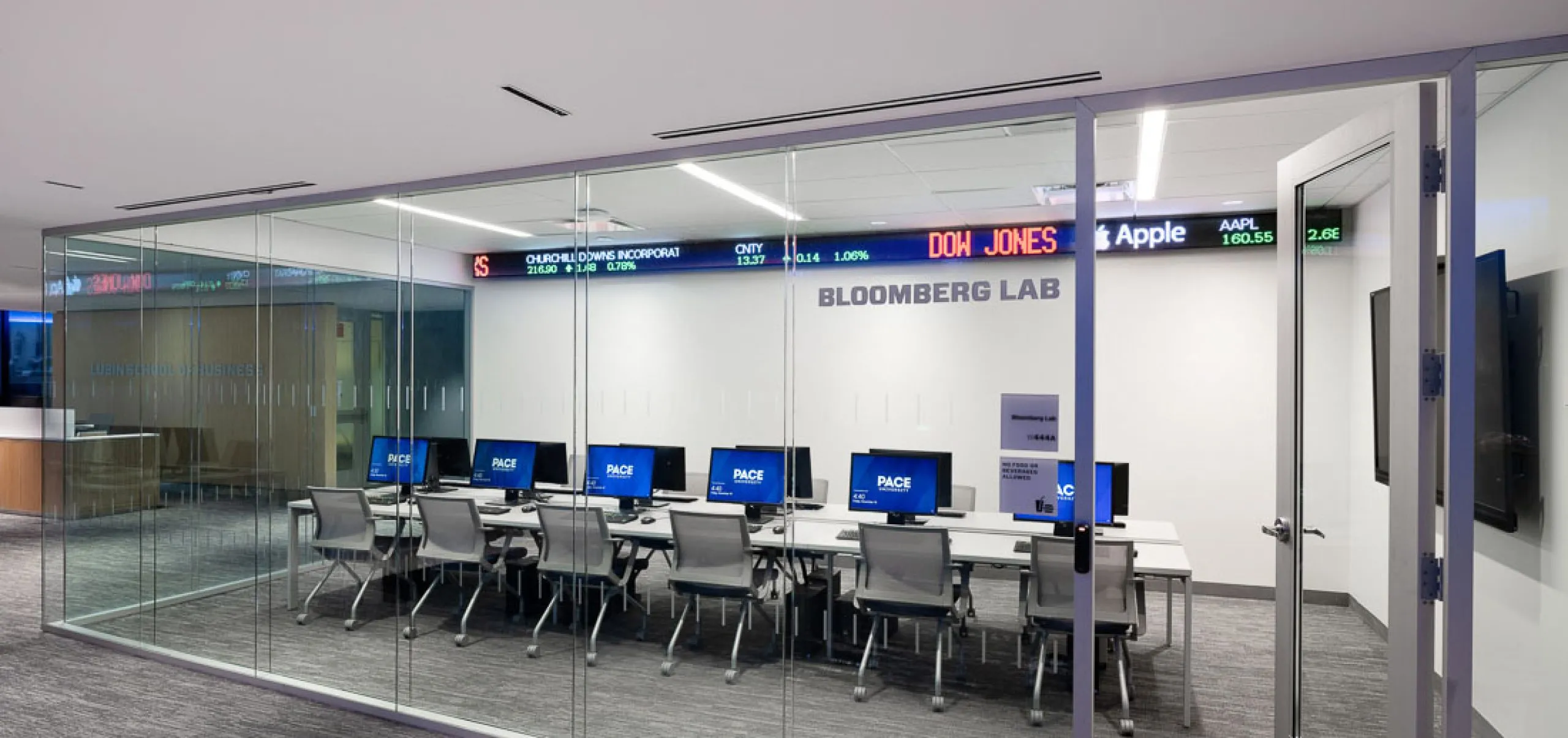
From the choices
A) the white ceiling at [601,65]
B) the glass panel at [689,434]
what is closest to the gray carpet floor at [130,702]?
the glass panel at [689,434]

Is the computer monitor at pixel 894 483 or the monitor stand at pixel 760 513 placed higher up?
the computer monitor at pixel 894 483

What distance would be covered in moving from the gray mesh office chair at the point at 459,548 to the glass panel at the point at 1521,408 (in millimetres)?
4001

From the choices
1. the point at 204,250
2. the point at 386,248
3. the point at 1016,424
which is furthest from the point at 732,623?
the point at 204,250

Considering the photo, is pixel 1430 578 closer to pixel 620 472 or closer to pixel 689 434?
pixel 689 434

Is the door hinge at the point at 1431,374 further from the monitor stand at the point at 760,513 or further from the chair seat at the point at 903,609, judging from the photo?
the monitor stand at the point at 760,513

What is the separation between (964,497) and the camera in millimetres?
3168

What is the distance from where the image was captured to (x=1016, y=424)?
10.2 feet

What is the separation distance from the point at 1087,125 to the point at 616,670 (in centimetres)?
308

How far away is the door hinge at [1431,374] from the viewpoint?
2.52 metres

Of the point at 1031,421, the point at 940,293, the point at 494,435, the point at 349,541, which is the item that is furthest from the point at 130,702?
the point at 1031,421

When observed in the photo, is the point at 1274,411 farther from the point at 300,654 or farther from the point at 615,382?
the point at 300,654

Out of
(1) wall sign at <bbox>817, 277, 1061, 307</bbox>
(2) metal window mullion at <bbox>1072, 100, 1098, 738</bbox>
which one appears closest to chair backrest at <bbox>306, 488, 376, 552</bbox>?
(1) wall sign at <bbox>817, 277, 1061, 307</bbox>

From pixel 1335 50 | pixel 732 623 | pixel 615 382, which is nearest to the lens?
→ pixel 1335 50

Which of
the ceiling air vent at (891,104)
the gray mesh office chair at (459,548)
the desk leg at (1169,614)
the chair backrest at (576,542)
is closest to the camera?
Answer: the ceiling air vent at (891,104)
